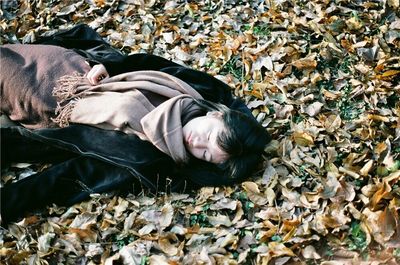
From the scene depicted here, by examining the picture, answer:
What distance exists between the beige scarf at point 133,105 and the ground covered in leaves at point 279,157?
1.24 feet

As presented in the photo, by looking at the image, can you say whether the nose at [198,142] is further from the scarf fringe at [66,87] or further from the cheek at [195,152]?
the scarf fringe at [66,87]

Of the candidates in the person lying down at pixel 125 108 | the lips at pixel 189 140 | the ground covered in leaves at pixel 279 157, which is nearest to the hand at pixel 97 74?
the person lying down at pixel 125 108

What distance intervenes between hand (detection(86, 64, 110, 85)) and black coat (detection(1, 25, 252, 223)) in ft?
1.19

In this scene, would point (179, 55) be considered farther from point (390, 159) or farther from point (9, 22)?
point (390, 159)

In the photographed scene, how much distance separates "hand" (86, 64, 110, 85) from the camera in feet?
12.2

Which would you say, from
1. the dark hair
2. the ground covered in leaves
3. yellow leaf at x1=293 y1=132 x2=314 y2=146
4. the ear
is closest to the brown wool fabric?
the ear

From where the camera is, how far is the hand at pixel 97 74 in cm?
373

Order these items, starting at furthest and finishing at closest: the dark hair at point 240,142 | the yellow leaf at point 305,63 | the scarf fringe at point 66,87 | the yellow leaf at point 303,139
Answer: the yellow leaf at point 305,63, the scarf fringe at point 66,87, the yellow leaf at point 303,139, the dark hair at point 240,142

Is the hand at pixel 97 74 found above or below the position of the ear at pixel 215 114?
above

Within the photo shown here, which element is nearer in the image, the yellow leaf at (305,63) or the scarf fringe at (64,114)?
the scarf fringe at (64,114)

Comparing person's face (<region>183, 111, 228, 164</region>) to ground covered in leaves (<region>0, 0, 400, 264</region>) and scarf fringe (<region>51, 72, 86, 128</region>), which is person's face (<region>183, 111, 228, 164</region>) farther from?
scarf fringe (<region>51, 72, 86, 128</region>)

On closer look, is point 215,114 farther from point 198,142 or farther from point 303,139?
point 303,139

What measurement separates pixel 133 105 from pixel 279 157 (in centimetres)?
96

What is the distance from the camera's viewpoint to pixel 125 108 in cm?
342
